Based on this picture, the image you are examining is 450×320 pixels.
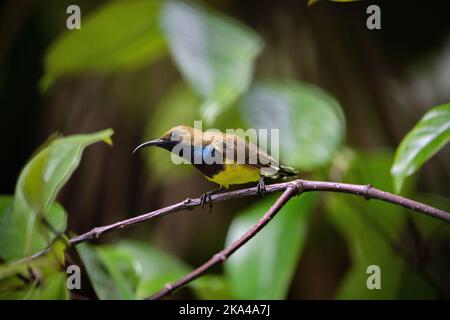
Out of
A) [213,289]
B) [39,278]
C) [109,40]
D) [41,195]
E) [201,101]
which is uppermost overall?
[109,40]

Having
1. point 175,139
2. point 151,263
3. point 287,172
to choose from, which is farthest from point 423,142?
point 151,263

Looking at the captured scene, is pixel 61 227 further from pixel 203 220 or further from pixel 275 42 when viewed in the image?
pixel 275 42

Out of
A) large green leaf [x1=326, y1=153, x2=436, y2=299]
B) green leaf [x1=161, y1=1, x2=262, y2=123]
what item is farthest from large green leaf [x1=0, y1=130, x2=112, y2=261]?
large green leaf [x1=326, y1=153, x2=436, y2=299]

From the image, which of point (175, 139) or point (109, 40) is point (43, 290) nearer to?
point (175, 139)

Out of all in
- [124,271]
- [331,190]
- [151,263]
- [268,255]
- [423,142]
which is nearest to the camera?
[331,190]

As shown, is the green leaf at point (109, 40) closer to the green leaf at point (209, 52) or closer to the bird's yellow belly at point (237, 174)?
the green leaf at point (209, 52)
